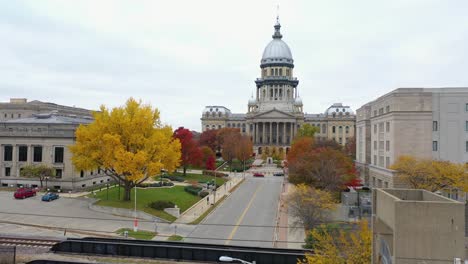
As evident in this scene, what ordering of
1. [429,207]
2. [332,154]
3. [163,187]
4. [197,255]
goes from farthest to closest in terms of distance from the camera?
[163,187], [332,154], [197,255], [429,207]

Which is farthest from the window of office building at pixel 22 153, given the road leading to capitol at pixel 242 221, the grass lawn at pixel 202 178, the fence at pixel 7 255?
the fence at pixel 7 255

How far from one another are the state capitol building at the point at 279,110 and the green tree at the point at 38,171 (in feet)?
353

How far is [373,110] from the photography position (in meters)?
63.6

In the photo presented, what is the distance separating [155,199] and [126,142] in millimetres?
8403

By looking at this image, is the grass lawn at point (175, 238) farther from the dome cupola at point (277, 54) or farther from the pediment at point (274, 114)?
the dome cupola at point (277, 54)

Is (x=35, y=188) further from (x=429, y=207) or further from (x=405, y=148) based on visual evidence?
(x=429, y=207)

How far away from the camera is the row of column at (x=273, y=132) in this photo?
156125 millimetres

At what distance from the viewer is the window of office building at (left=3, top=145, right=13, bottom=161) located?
58.8 meters

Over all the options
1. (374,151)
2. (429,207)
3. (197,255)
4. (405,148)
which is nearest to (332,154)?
(405,148)

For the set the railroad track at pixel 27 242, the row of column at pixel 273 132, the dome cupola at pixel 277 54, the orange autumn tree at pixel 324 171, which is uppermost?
the dome cupola at pixel 277 54

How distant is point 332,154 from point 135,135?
82.5 feet

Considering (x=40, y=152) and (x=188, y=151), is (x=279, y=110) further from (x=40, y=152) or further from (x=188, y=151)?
(x=40, y=152)

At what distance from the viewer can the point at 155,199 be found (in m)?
47.8

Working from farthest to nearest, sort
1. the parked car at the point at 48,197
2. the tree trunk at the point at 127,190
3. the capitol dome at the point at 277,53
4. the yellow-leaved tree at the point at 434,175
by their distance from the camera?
the capitol dome at the point at 277,53, the parked car at the point at 48,197, the tree trunk at the point at 127,190, the yellow-leaved tree at the point at 434,175
